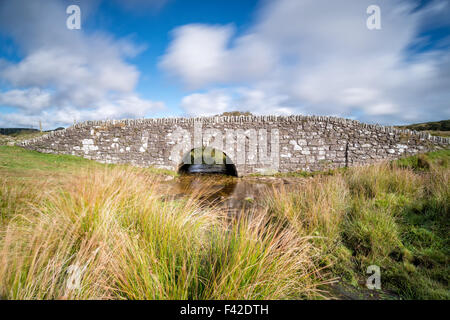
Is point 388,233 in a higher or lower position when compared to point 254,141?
lower

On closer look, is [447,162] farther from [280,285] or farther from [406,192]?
[280,285]

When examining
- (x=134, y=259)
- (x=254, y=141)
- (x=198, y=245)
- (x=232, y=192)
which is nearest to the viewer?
(x=134, y=259)

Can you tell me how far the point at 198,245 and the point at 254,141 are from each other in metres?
9.96

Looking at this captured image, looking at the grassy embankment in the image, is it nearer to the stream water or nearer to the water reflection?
the stream water

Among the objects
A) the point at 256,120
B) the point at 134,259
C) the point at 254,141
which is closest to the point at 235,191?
the point at 254,141

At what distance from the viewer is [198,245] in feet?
7.63

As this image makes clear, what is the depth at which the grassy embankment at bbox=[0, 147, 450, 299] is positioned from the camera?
1678mm

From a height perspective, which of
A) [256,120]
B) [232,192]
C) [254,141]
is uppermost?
[256,120]

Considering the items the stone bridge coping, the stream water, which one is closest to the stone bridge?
the stone bridge coping

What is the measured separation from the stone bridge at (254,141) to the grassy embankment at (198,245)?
6.98 metres

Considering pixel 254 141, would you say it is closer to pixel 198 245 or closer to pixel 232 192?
pixel 232 192

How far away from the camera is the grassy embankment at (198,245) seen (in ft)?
5.50

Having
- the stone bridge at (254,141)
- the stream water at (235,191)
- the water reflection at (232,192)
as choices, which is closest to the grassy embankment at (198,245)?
the stream water at (235,191)

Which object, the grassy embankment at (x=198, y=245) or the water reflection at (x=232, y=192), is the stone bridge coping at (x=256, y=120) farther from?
the grassy embankment at (x=198, y=245)
